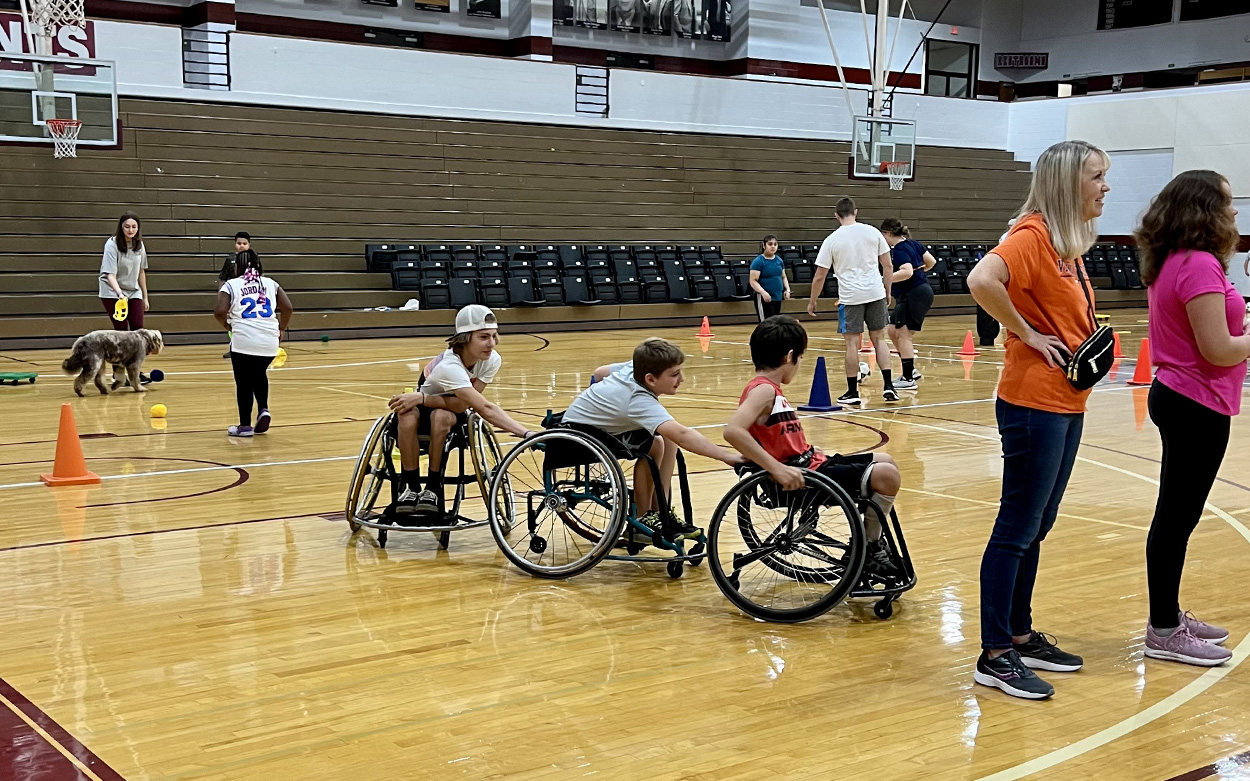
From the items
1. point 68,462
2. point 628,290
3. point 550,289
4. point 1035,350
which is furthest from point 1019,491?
point 628,290

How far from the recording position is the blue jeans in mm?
3596

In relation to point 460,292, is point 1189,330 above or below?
above

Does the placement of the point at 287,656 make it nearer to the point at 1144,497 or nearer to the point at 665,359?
the point at 665,359

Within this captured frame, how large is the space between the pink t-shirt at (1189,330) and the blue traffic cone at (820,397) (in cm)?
602

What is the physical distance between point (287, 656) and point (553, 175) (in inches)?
683

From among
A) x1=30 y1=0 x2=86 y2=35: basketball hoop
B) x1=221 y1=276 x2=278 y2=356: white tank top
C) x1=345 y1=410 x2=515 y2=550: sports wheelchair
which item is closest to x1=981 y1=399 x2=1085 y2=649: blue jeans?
x1=345 y1=410 x2=515 y2=550: sports wheelchair

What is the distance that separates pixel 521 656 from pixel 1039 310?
6.36 ft

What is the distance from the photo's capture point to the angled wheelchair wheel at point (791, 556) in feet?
13.8

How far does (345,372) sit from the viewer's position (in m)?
12.5

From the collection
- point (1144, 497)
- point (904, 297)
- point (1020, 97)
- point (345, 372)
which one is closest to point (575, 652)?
point (1144, 497)

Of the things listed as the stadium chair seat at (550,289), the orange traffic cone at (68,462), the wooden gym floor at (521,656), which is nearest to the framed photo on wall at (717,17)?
the stadium chair seat at (550,289)

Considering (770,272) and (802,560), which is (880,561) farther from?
(770,272)

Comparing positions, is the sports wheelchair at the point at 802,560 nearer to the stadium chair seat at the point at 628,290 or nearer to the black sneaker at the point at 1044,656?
the black sneaker at the point at 1044,656

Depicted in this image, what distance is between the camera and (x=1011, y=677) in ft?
12.1
